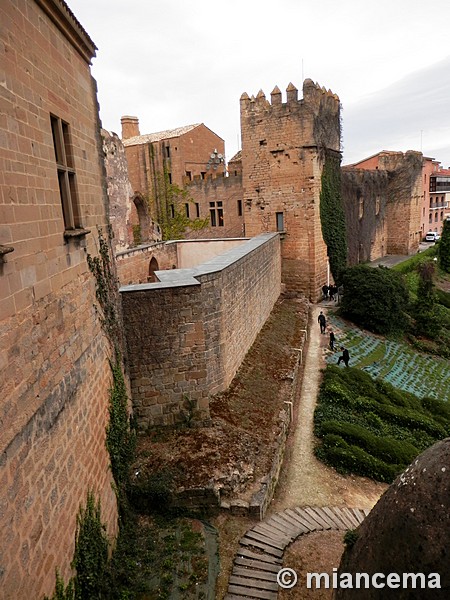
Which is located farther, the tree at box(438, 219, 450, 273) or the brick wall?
the tree at box(438, 219, 450, 273)

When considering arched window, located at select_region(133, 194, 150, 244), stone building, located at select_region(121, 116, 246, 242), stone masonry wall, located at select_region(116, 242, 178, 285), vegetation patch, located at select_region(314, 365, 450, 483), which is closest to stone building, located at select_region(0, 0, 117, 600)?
vegetation patch, located at select_region(314, 365, 450, 483)

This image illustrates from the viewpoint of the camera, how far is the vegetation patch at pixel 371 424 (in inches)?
383

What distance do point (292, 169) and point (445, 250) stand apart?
21.0 m

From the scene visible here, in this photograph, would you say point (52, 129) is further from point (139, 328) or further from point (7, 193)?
point (139, 328)

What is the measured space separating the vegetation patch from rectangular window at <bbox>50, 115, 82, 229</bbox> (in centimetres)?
744

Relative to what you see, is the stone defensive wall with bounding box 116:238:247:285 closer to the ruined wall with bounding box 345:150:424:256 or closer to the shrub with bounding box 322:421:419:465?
the shrub with bounding box 322:421:419:465

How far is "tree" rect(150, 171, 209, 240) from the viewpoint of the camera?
2998cm

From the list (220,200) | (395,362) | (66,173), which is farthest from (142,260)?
(220,200)

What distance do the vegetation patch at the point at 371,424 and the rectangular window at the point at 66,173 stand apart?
293 inches

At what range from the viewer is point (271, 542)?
666cm

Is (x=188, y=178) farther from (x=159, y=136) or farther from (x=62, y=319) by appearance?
(x=62, y=319)

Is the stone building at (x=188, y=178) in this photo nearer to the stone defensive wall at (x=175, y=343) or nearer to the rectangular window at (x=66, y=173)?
the stone defensive wall at (x=175, y=343)

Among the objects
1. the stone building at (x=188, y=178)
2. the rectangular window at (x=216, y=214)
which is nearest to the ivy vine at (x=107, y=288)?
the stone building at (x=188, y=178)

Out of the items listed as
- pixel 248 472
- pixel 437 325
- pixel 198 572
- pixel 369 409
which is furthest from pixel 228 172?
pixel 198 572
